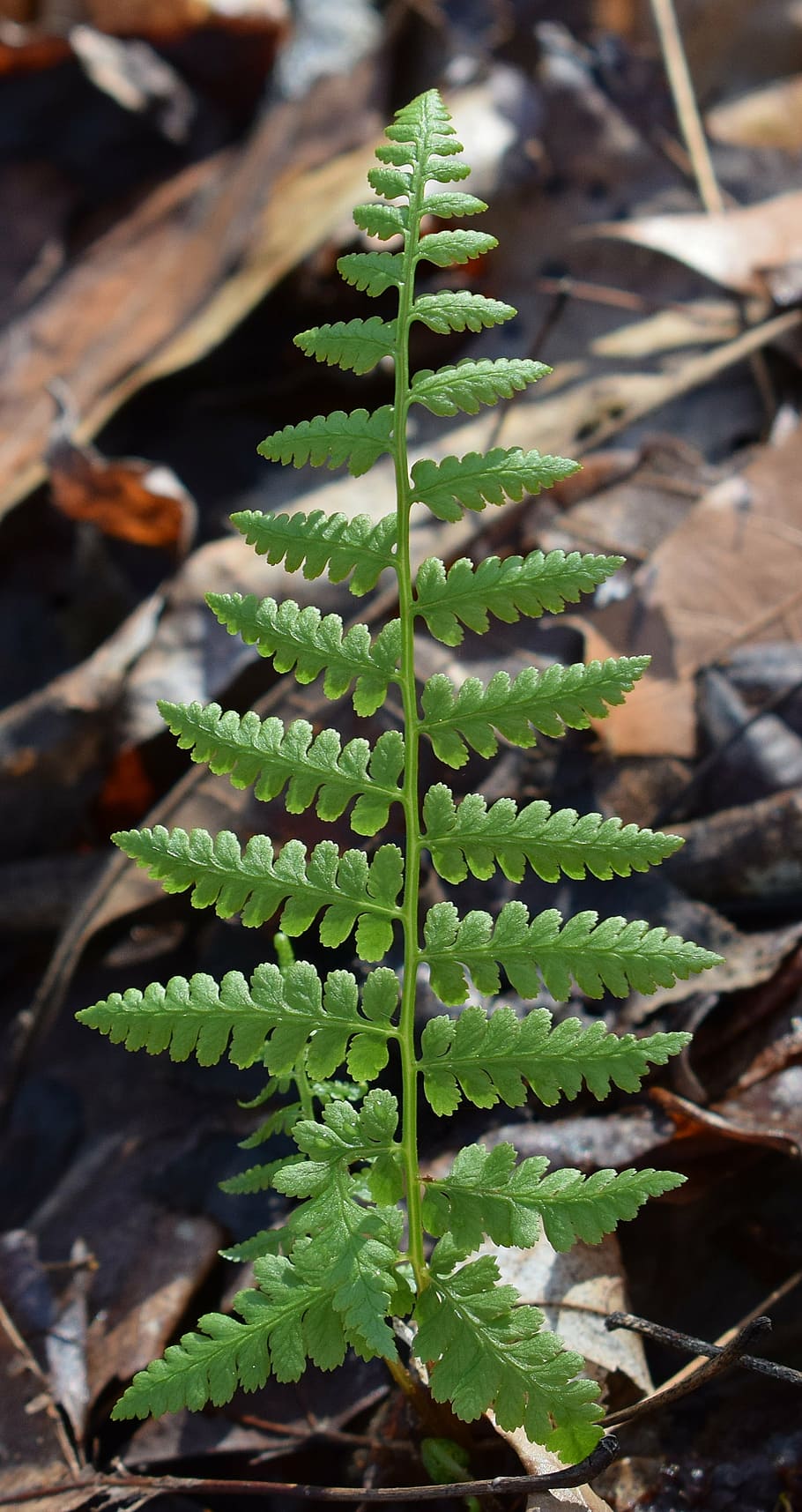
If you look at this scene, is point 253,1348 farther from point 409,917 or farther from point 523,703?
point 523,703

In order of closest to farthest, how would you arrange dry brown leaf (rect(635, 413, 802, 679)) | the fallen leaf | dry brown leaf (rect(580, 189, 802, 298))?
1. dry brown leaf (rect(635, 413, 802, 679))
2. the fallen leaf
3. dry brown leaf (rect(580, 189, 802, 298))

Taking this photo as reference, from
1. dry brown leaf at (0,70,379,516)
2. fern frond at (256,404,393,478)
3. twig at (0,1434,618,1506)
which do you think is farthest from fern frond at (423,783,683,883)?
dry brown leaf at (0,70,379,516)

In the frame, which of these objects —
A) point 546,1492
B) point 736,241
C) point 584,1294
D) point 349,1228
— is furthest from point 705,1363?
point 736,241

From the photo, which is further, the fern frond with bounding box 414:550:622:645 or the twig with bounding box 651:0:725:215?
the twig with bounding box 651:0:725:215

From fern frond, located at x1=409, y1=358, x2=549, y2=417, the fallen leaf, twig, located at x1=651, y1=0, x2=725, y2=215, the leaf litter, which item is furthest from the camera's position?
twig, located at x1=651, y1=0, x2=725, y2=215

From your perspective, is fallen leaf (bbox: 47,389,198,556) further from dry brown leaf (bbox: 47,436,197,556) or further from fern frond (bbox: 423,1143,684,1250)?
fern frond (bbox: 423,1143,684,1250)

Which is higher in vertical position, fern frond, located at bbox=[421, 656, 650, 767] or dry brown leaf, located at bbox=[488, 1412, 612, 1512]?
fern frond, located at bbox=[421, 656, 650, 767]

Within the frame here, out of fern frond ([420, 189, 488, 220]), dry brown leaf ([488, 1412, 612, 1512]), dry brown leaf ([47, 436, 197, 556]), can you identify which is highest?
dry brown leaf ([47, 436, 197, 556])

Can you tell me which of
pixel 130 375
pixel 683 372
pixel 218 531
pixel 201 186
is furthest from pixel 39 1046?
pixel 201 186
